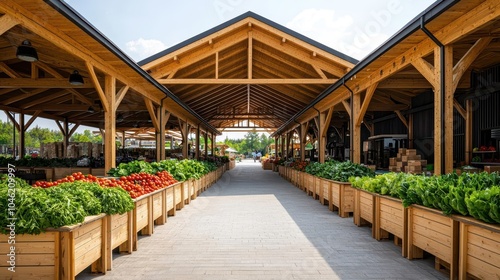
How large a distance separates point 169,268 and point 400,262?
124 inches

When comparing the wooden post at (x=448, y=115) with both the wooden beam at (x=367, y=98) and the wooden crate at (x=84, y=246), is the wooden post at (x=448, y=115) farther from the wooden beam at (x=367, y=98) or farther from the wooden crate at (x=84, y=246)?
the wooden crate at (x=84, y=246)

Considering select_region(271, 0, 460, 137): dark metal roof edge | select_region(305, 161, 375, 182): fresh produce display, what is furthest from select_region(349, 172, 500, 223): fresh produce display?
select_region(271, 0, 460, 137): dark metal roof edge

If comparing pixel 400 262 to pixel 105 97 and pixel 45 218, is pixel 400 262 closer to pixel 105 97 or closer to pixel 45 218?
pixel 45 218

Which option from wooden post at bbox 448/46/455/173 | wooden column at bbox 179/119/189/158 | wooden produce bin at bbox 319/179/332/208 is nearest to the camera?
wooden post at bbox 448/46/455/173

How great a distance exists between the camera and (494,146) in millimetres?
10516

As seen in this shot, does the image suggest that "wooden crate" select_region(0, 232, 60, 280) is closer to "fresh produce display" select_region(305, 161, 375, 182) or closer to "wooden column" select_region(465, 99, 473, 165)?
"fresh produce display" select_region(305, 161, 375, 182)

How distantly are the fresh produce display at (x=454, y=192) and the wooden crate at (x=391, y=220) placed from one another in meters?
0.15

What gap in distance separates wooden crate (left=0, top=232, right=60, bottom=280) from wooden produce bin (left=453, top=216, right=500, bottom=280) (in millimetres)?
4296

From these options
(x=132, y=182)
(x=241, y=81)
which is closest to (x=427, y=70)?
(x=132, y=182)

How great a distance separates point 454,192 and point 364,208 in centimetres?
299

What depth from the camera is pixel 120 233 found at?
5.03m

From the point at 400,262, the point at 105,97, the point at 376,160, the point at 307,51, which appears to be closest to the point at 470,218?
the point at 400,262

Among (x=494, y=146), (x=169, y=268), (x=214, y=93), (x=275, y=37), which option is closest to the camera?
(x=169, y=268)

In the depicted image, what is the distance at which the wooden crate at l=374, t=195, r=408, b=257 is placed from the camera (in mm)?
5220
